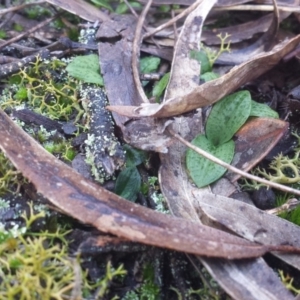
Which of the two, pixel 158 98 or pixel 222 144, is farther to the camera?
pixel 158 98

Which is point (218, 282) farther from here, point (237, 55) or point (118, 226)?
point (237, 55)

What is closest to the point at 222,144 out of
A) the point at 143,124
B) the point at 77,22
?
the point at 143,124

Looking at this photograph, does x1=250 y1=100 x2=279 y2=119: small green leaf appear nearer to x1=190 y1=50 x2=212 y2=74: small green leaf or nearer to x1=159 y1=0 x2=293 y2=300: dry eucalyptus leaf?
x1=159 y1=0 x2=293 y2=300: dry eucalyptus leaf

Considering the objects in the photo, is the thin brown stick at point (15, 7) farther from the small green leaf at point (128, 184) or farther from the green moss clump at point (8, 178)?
the small green leaf at point (128, 184)

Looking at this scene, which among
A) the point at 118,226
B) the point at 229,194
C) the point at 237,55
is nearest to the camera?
the point at 118,226

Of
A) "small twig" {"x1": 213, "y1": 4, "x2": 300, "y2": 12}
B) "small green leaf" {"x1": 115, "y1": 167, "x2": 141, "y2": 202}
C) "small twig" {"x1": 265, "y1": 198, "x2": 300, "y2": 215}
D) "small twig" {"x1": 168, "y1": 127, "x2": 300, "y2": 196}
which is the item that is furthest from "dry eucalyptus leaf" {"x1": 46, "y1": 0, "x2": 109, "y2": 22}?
"small twig" {"x1": 265, "y1": 198, "x2": 300, "y2": 215}

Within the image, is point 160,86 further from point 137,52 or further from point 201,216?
point 201,216

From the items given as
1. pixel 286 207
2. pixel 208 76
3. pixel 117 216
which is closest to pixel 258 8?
pixel 208 76
